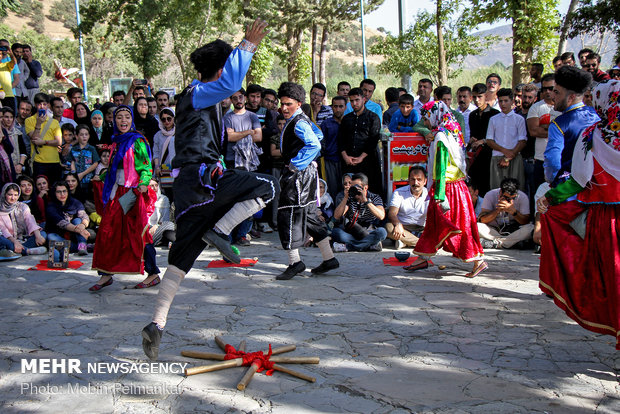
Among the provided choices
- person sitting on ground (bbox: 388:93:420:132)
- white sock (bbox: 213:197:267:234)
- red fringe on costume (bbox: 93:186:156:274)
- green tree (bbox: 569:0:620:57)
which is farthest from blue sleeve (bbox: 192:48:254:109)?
green tree (bbox: 569:0:620:57)

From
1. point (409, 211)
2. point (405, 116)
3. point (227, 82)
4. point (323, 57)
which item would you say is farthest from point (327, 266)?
point (323, 57)

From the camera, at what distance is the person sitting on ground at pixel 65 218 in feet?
29.6

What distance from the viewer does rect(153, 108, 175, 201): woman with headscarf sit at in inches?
361

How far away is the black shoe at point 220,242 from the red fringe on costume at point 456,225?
2886mm

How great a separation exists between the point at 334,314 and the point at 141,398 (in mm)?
2078

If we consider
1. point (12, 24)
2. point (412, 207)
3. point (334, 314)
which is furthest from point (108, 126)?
point (12, 24)

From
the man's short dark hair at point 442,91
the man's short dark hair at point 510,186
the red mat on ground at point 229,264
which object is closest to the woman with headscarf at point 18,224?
the red mat on ground at point 229,264

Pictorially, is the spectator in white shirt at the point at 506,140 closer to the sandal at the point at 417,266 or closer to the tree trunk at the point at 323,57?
the sandal at the point at 417,266

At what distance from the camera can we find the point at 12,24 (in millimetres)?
78438

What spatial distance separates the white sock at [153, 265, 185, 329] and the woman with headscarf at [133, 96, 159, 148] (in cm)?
601

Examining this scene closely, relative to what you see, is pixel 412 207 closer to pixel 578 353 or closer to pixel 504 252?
pixel 504 252

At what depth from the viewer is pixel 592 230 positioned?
4367 mm

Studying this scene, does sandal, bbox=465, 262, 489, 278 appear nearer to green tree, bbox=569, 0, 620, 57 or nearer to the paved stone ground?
the paved stone ground

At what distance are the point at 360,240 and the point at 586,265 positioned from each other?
4371 millimetres
